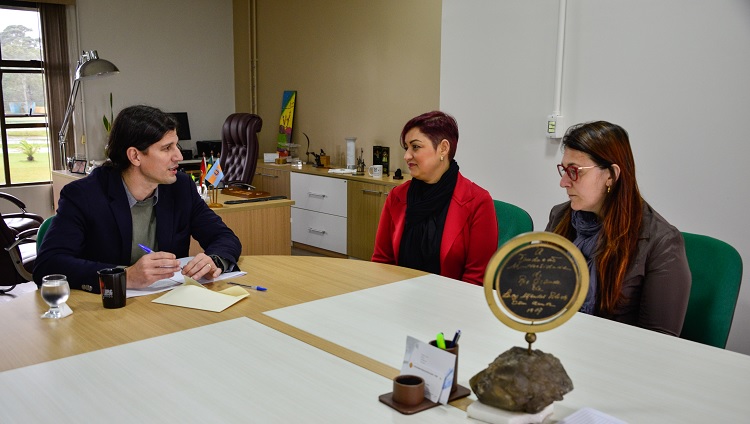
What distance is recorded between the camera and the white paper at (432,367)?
1.41 metres

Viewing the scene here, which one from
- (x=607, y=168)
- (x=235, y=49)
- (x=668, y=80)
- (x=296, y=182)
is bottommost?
(x=296, y=182)

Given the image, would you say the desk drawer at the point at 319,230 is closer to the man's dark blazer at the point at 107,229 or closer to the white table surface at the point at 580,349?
the man's dark blazer at the point at 107,229

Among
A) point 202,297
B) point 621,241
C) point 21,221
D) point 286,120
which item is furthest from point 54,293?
point 286,120

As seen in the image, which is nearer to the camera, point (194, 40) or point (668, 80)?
point (668, 80)

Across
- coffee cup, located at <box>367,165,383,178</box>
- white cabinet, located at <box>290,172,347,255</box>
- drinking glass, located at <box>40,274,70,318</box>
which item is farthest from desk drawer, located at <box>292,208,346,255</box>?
drinking glass, located at <box>40,274,70,318</box>

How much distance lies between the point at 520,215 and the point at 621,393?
1.47 metres

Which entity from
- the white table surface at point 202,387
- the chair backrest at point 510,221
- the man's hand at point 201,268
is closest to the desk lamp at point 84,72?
→ the man's hand at point 201,268

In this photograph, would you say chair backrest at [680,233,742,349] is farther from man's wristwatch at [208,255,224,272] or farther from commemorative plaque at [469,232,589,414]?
man's wristwatch at [208,255,224,272]

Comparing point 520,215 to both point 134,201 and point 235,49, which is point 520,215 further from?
point 235,49

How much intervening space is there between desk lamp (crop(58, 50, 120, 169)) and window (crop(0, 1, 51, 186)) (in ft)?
0.97

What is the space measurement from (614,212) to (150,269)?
1524 mm

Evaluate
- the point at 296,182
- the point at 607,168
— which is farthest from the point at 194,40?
the point at 607,168

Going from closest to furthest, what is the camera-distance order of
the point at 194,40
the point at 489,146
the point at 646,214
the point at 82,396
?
the point at 82,396, the point at 646,214, the point at 489,146, the point at 194,40

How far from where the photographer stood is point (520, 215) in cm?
290
